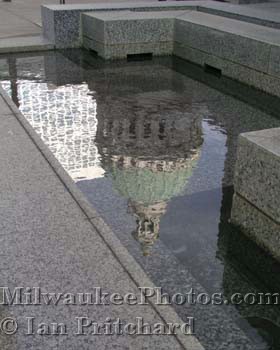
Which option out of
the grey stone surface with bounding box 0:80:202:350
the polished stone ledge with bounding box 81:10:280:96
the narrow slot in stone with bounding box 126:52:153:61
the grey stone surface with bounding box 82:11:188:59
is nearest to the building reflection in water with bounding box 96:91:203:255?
the grey stone surface with bounding box 0:80:202:350

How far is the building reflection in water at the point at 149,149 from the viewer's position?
5.03 meters

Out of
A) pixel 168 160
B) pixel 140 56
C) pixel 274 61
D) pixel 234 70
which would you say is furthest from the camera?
pixel 140 56

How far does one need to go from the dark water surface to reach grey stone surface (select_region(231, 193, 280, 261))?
2.8 inches

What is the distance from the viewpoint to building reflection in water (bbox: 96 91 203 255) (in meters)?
5.03

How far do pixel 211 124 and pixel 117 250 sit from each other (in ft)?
13.0

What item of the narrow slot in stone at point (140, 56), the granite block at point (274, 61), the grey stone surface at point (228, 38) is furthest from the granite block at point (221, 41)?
the narrow slot in stone at point (140, 56)

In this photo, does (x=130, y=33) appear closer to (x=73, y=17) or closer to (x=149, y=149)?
(x=73, y=17)

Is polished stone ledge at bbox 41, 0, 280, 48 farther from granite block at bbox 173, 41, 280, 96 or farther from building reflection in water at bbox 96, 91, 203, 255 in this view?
building reflection in water at bbox 96, 91, 203, 255

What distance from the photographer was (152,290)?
3344mm

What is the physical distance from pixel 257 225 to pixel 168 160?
190 centimetres

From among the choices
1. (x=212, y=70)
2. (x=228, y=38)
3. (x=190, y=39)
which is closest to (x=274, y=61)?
(x=228, y=38)

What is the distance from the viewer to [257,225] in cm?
431

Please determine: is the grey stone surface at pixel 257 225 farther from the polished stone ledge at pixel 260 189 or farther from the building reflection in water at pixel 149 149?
the building reflection in water at pixel 149 149

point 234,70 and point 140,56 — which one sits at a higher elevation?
point 234,70
